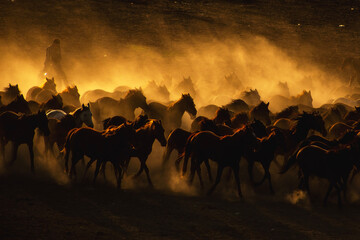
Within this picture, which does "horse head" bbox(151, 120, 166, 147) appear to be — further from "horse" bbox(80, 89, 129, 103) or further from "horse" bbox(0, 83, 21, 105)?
"horse" bbox(80, 89, 129, 103)

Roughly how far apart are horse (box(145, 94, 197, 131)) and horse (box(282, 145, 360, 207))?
5210 mm

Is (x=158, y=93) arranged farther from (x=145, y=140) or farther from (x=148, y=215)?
(x=148, y=215)

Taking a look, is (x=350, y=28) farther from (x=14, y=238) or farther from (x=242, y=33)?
(x=14, y=238)

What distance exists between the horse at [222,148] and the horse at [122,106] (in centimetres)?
486

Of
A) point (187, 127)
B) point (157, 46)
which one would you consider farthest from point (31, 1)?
point (187, 127)

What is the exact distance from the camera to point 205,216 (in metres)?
9.95

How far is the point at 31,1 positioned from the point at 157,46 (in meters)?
13.2

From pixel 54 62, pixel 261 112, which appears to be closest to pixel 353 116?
pixel 261 112

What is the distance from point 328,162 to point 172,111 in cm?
590

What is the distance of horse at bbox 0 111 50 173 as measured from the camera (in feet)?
40.3

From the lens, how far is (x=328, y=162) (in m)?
11.1

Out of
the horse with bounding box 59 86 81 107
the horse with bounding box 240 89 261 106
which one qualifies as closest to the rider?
the horse with bounding box 59 86 81 107

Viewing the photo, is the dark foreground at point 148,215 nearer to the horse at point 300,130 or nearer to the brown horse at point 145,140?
the brown horse at point 145,140

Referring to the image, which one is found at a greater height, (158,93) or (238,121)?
(158,93)
